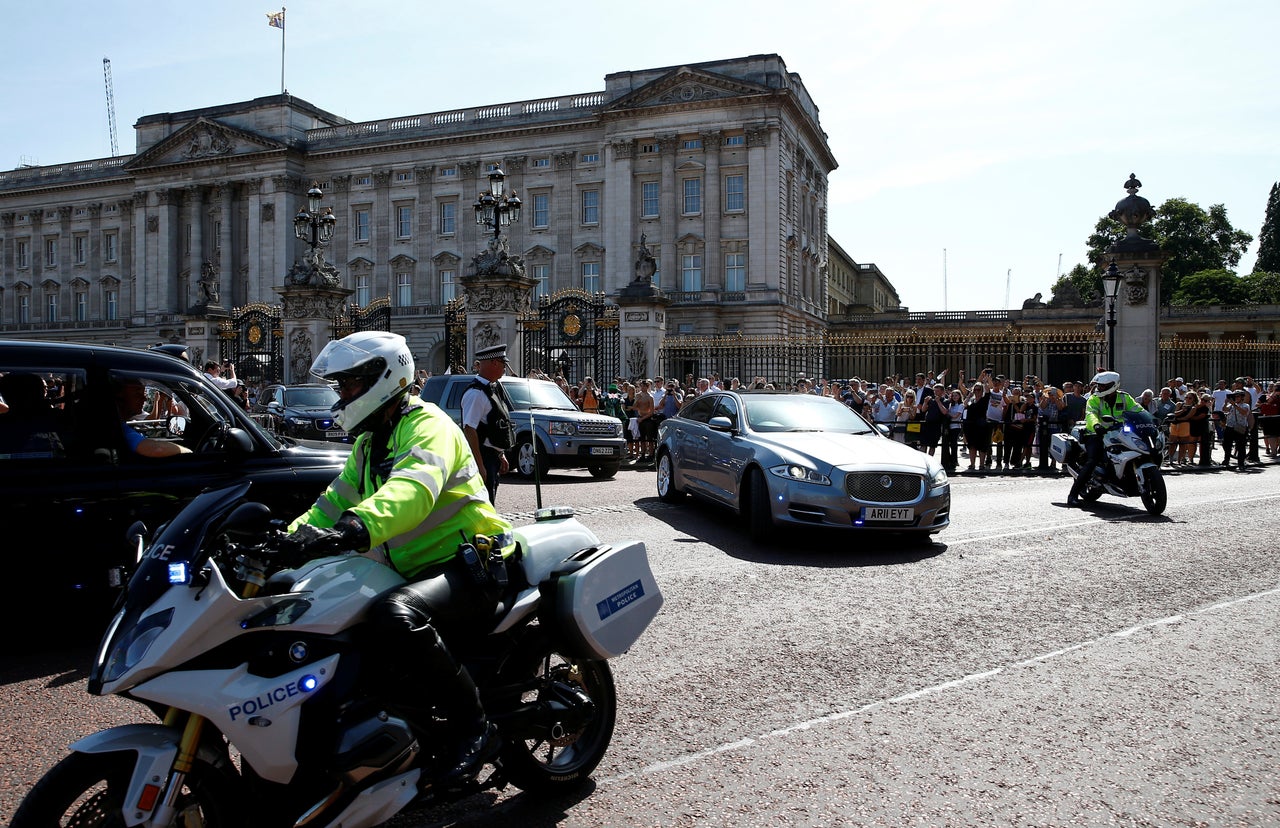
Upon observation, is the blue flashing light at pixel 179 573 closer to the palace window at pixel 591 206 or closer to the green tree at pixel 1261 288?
the palace window at pixel 591 206

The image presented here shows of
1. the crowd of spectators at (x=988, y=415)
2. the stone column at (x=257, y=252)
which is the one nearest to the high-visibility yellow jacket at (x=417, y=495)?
the crowd of spectators at (x=988, y=415)

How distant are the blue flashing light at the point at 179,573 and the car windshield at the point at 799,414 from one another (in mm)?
8161

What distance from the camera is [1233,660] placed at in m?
5.45

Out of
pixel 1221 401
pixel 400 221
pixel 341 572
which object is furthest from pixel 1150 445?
pixel 400 221

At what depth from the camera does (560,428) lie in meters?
15.8

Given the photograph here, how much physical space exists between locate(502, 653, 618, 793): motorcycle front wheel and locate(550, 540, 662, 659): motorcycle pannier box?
0.20 metres

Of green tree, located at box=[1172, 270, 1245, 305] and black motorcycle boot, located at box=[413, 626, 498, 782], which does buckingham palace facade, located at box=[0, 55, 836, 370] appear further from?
black motorcycle boot, located at box=[413, 626, 498, 782]

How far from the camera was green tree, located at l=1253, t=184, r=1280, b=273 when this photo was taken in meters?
77.8

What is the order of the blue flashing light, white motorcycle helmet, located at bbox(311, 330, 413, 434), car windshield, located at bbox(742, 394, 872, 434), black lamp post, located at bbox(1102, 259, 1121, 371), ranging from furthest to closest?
1. black lamp post, located at bbox(1102, 259, 1121, 371)
2. car windshield, located at bbox(742, 394, 872, 434)
3. white motorcycle helmet, located at bbox(311, 330, 413, 434)
4. the blue flashing light

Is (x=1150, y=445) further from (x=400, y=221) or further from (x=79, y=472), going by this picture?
(x=400, y=221)

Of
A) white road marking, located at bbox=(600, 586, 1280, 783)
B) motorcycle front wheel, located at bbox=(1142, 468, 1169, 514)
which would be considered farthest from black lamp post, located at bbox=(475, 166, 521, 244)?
white road marking, located at bbox=(600, 586, 1280, 783)

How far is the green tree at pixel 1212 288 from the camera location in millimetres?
70562

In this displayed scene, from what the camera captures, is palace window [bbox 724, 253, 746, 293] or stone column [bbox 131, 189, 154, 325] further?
stone column [bbox 131, 189, 154, 325]

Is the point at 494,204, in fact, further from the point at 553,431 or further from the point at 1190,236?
the point at 1190,236
